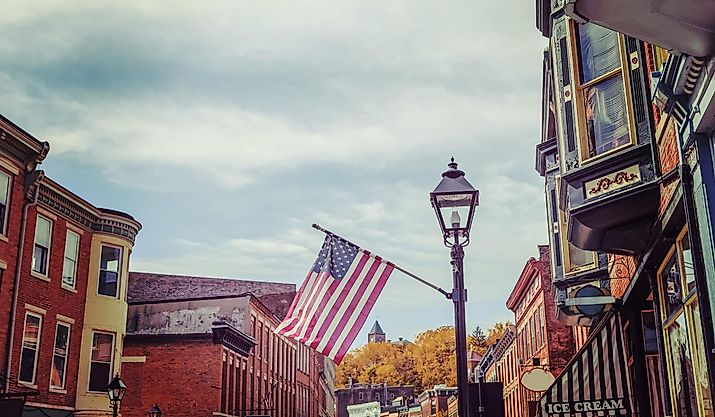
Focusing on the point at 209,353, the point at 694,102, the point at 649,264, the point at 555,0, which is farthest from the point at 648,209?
the point at 209,353

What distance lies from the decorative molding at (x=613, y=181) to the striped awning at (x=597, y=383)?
2253 mm

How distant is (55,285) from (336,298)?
16.2 metres

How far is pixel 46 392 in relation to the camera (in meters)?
25.2

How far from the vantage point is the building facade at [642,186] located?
600 cm

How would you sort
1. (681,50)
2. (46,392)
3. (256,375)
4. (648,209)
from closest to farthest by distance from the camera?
(681,50) < (648,209) < (46,392) < (256,375)

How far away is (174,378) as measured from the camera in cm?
3838

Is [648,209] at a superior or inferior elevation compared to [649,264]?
superior

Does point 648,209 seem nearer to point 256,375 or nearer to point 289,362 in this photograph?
point 256,375

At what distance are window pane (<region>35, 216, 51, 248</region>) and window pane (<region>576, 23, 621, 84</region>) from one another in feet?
63.2

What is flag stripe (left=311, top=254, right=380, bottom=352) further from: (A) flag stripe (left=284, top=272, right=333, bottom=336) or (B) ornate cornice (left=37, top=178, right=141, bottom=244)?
(B) ornate cornice (left=37, top=178, right=141, bottom=244)

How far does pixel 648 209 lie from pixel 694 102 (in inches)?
111

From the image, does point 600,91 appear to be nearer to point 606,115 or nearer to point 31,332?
point 606,115

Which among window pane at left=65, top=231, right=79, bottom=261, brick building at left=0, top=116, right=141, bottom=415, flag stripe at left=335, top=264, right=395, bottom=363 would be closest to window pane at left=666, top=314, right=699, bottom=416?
flag stripe at left=335, top=264, right=395, bottom=363

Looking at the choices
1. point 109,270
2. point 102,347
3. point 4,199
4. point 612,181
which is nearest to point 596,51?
point 612,181
